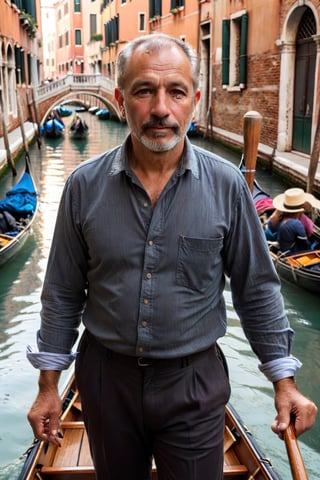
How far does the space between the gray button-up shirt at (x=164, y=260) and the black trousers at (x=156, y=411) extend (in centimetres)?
3

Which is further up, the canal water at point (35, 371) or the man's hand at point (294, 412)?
the man's hand at point (294, 412)

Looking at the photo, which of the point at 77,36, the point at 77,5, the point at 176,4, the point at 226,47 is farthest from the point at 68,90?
the point at 77,36

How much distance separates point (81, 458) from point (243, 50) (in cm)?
927

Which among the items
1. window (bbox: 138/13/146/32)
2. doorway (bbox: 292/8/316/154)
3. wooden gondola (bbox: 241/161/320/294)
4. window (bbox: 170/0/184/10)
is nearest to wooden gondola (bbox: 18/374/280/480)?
wooden gondola (bbox: 241/161/320/294)

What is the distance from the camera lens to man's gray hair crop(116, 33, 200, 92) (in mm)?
1023

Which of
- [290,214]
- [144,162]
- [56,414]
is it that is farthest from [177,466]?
[290,214]

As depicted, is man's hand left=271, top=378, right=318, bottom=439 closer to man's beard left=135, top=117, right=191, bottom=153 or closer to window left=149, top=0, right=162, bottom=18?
man's beard left=135, top=117, right=191, bottom=153

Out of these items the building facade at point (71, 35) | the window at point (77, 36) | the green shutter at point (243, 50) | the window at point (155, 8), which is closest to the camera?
the green shutter at point (243, 50)

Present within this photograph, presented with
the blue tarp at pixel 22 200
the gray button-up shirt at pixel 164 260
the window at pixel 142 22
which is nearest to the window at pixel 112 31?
the window at pixel 142 22

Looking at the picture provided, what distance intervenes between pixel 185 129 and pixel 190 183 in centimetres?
9

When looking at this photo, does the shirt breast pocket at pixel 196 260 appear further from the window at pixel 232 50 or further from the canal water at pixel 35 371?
the window at pixel 232 50

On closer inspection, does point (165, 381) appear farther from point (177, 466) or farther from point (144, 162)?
point (144, 162)

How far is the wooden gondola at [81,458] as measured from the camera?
1.76 m

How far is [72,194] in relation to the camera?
1.07 m
